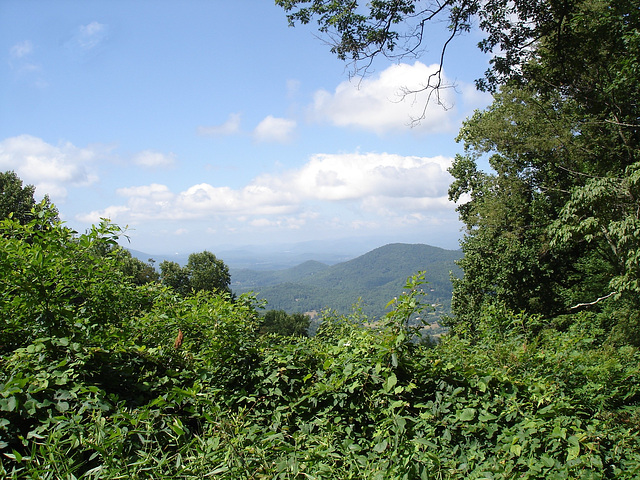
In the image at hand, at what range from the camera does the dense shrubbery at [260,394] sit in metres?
2.02

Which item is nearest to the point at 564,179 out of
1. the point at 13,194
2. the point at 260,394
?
the point at 260,394

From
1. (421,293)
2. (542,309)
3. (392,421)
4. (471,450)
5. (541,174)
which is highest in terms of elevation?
(541,174)

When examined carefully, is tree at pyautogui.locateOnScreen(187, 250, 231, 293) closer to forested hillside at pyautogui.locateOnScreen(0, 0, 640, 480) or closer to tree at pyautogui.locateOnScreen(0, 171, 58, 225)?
tree at pyautogui.locateOnScreen(0, 171, 58, 225)

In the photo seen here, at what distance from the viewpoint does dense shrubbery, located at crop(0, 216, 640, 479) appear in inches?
79.6

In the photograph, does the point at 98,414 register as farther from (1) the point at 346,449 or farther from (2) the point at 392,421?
(2) the point at 392,421

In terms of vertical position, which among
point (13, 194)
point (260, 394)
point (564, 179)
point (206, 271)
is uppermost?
point (13, 194)

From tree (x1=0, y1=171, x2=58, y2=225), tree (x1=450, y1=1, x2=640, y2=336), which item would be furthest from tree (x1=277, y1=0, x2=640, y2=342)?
tree (x1=0, y1=171, x2=58, y2=225)

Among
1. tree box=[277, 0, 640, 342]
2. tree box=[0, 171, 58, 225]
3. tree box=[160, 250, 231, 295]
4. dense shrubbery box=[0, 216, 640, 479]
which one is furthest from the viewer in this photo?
tree box=[160, 250, 231, 295]

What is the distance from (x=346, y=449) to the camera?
7.92 feet

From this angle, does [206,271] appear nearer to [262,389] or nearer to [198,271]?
[198,271]

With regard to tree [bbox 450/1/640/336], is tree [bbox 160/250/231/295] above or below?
below

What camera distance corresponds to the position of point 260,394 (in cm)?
A: 294

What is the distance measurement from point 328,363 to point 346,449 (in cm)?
62

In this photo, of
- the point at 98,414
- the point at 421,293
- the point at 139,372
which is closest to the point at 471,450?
the point at 421,293
